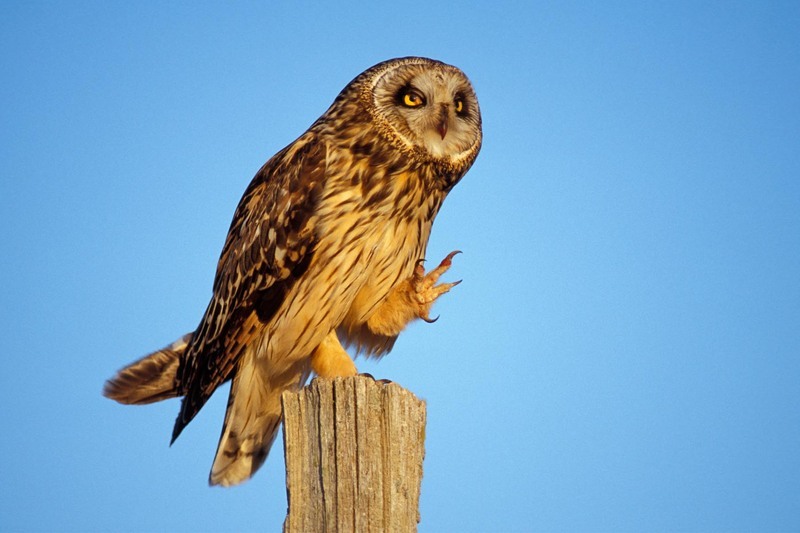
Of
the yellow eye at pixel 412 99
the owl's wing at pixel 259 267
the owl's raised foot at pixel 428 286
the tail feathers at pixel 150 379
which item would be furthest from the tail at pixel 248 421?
the yellow eye at pixel 412 99

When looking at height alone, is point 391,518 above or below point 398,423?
below

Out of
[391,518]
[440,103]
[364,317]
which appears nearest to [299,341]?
[364,317]

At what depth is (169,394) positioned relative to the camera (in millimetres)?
5227

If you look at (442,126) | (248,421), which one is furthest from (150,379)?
(442,126)

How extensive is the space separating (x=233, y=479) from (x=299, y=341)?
92 centimetres

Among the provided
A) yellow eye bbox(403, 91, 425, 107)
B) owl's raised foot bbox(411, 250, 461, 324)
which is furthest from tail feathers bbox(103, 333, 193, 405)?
yellow eye bbox(403, 91, 425, 107)

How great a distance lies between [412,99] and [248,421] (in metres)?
2.16

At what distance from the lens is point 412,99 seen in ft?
17.4

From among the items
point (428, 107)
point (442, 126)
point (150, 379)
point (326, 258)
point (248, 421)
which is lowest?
point (248, 421)

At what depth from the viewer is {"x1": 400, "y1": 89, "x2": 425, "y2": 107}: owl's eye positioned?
17.4 ft

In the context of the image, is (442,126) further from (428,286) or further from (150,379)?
(150,379)

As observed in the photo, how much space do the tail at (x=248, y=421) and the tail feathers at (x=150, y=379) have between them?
38 cm

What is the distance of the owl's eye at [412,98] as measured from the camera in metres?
5.30

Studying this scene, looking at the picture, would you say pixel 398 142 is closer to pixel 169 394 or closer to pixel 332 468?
pixel 169 394
